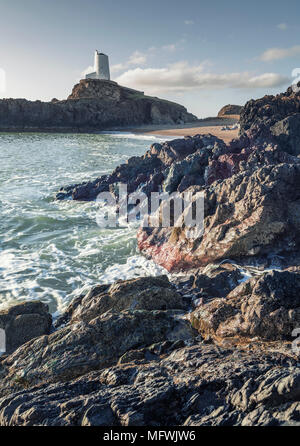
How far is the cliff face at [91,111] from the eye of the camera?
223 ft

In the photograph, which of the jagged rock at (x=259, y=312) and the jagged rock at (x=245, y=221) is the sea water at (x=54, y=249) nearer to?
the jagged rock at (x=245, y=221)

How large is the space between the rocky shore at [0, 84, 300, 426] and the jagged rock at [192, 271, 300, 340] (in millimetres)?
15

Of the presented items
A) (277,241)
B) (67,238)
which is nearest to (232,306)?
(277,241)

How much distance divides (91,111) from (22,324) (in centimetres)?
7499

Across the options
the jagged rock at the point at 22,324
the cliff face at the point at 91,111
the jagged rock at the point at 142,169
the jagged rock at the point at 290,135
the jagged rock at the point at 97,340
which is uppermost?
the cliff face at the point at 91,111

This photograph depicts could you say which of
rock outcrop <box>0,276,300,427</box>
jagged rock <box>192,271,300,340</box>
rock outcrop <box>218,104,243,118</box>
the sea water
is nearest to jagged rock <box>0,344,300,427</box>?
rock outcrop <box>0,276,300,427</box>

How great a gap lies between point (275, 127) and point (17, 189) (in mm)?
16587

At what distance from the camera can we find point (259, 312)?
416 centimetres

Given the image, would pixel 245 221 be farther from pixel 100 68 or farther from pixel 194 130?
pixel 100 68

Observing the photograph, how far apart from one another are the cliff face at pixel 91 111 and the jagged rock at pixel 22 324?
6889 cm

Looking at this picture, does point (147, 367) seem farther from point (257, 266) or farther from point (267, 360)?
point (257, 266)

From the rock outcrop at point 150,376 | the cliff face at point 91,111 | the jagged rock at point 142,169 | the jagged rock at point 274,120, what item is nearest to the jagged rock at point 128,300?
the rock outcrop at point 150,376

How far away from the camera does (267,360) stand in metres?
3.09

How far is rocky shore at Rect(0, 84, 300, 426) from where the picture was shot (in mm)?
2676
